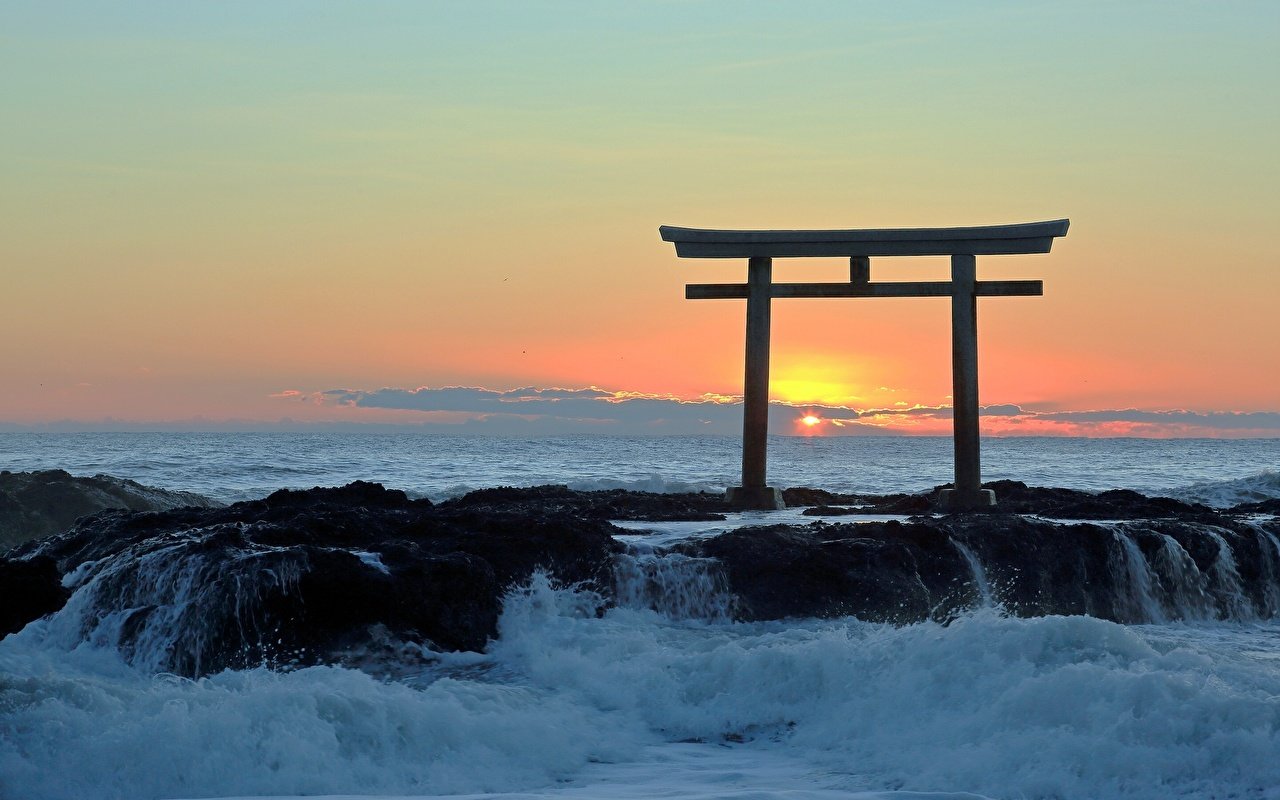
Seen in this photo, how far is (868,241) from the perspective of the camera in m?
16.4

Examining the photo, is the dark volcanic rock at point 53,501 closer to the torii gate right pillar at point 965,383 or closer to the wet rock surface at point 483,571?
Answer: the wet rock surface at point 483,571

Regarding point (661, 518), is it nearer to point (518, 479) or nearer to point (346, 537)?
point (346, 537)

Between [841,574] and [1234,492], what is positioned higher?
[841,574]

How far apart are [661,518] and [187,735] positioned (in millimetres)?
8165

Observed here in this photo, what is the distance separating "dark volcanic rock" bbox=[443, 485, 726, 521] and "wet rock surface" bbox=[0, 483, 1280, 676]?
170 millimetres

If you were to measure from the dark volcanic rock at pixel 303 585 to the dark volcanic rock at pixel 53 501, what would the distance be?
6.70m

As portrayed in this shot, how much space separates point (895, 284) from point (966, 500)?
3.07 meters

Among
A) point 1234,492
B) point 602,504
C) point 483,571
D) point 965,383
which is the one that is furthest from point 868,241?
point 1234,492

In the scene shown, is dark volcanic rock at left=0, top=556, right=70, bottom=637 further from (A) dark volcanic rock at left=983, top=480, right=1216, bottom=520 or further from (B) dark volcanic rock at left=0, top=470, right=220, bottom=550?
(A) dark volcanic rock at left=983, top=480, right=1216, bottom=520

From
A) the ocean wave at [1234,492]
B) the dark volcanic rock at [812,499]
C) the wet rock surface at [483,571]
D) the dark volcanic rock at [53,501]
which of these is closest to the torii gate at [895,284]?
the dark volcanic rock at [812,499]

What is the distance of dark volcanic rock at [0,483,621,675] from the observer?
9.24 metres

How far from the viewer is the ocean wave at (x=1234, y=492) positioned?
84.9 feet

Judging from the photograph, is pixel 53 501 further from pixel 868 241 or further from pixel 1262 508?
pixel 1262 508

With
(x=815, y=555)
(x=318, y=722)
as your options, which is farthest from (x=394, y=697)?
(x=815, y=555)
